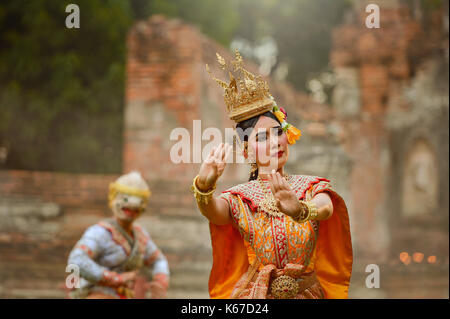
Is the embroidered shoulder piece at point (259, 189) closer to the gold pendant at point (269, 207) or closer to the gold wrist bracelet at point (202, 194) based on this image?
the gold pendant at point (269, 207)

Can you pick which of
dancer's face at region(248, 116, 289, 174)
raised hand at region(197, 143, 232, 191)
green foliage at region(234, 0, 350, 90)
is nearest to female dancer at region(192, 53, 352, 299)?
dancer's face at region(248, 116, 289, 174)

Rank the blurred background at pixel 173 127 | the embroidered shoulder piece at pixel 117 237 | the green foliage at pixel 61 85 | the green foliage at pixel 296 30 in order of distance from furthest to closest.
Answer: the green foliage at pixel 296 30
the green foliage at pixel 61 85
the blurred background at pixel 173 127
the embroidered shoulder piece at pixel 117 237

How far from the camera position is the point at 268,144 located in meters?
2.61

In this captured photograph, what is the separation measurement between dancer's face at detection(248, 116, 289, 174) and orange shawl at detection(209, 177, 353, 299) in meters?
0.21

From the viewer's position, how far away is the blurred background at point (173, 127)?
21.8ft

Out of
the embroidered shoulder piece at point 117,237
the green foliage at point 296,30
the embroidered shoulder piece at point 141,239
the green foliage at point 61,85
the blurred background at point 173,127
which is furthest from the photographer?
the green foliage at point 296,30

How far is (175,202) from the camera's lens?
6.69 metres

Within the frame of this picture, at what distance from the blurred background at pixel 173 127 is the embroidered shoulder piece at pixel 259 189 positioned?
147 inches

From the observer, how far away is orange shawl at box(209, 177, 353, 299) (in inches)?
105

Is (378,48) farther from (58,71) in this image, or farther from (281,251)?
(281,251)

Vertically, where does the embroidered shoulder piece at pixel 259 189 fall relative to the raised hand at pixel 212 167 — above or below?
below

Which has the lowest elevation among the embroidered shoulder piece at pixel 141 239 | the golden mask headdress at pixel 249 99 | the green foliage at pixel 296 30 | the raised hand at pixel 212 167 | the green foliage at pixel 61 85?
the embroidered shoulder piece at pixel 141 239

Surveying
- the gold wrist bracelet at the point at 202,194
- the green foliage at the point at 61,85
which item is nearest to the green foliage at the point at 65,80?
the green foliage at the point at 61,85
